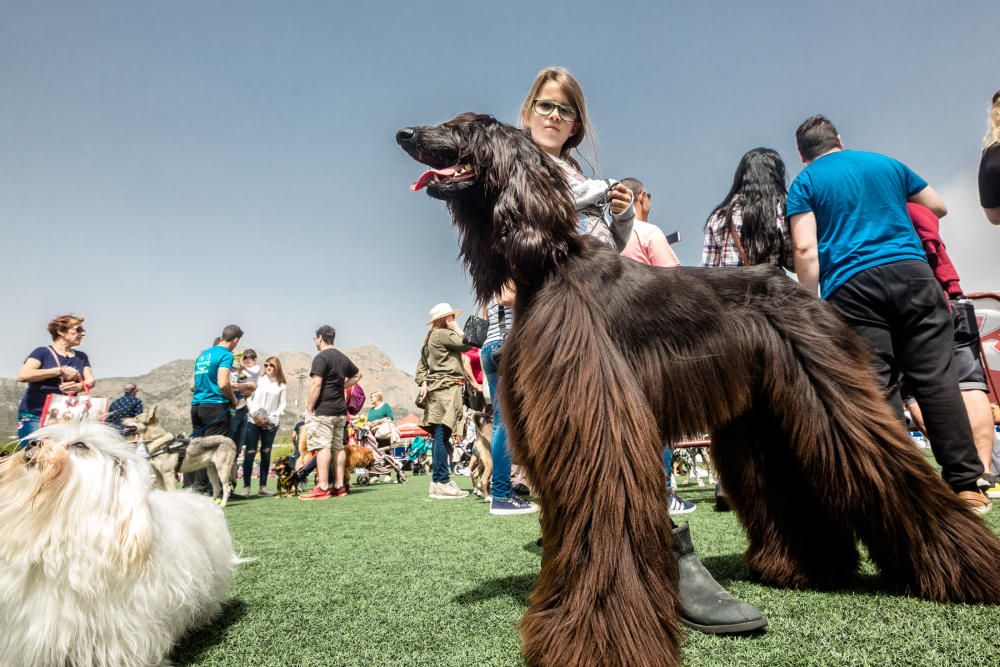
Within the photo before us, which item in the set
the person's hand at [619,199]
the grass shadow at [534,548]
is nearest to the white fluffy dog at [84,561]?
the grass shadow at [534,548]

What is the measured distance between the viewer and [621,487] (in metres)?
1.58

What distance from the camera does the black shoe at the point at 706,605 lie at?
180 centimetres

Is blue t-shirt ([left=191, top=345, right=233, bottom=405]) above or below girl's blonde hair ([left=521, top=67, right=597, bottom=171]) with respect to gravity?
below

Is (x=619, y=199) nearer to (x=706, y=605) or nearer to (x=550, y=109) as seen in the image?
(x=550, y=109)

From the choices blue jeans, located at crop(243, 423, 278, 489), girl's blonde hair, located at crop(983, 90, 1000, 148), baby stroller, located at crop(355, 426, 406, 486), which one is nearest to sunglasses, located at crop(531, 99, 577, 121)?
girl's blonde hair, located at crop(983, 90, 1000, 148)

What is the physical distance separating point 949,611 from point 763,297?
1245mm

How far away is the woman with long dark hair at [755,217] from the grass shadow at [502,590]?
239 centimetres

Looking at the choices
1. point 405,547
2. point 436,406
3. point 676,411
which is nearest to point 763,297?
point 676,411

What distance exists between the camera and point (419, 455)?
18219 millimetres

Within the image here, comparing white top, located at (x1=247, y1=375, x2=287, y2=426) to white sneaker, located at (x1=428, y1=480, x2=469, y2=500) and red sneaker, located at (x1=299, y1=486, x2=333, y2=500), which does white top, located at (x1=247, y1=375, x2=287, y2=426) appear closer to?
red sneaker, located at (x1=299, y1=486, x2=333, y2=500)

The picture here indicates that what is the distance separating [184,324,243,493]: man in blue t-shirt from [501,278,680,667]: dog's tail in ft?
25.0

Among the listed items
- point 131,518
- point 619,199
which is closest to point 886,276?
point 619,199

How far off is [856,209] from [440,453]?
6.19 meters

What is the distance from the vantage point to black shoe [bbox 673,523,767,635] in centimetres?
180
